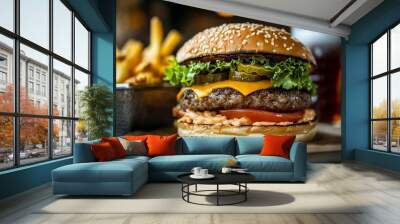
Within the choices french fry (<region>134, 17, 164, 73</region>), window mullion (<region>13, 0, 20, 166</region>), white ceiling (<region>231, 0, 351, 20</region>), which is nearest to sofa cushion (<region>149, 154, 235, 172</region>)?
window mullion (<region>13, 0, 20, 166</region>)

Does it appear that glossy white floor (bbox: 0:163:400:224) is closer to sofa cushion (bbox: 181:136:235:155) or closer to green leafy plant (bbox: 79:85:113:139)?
sofa cushion (bbox: 181:136:235:155)

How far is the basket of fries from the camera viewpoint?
809 cm

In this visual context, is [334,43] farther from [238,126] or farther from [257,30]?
[238,126]

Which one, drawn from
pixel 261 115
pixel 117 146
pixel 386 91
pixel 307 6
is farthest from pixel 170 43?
pixel 386 91

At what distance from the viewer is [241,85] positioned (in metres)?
7.14

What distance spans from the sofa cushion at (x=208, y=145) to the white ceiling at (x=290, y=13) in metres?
3.04

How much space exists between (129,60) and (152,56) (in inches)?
20.4

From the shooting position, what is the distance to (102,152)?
5.04 m

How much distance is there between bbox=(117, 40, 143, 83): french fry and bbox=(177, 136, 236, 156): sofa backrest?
2695 mm

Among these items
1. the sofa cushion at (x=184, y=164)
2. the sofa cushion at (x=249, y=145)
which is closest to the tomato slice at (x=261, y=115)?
the sofa cushion at (x=249, y=145)

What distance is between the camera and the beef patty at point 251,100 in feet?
23.3

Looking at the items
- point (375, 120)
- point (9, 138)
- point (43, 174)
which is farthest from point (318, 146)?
point (9, 138)

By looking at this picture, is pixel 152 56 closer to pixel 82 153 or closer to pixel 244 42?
pixel 244 42

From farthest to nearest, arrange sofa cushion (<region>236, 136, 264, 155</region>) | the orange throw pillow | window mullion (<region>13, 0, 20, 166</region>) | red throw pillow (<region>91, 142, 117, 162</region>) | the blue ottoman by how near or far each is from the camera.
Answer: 1. sofa cushion (<region>236, 136, 264, 155</region>)
2. the orange throw pillow
3. red throw pillow (<region>91, 142, 117, 162</region>)
4. window mullion (<region>13, 0, 20, 166</region>)
5. the blue ottoman
